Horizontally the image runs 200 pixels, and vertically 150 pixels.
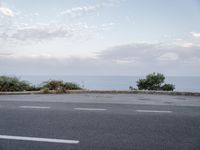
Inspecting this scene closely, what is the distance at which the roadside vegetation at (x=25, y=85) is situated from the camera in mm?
16266

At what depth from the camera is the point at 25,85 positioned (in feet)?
57.1

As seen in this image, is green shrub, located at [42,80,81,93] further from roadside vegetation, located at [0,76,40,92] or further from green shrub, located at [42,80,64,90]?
roadside vegetation, located at [0,76,40,92]

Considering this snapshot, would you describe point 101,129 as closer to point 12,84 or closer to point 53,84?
point 53,84

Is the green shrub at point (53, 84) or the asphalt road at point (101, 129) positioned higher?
the green shrub at point (53, 84)

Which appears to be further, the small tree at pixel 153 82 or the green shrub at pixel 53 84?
the small tree at pixel 153 82

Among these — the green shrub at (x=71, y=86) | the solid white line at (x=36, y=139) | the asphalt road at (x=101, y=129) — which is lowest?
the solid white line at (x=36, y=139)

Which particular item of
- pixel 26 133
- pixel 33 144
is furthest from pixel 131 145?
pixel 26 133

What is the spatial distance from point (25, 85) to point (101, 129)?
482 inches

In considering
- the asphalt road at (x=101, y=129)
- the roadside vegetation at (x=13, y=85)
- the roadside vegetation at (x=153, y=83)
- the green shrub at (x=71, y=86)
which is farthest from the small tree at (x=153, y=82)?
the asphalt road at (x=101, y=129)

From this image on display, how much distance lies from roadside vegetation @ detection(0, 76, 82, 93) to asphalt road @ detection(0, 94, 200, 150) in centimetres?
717

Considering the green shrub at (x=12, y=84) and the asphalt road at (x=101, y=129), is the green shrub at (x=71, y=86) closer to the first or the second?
the green shrub at (x=12, y=84)

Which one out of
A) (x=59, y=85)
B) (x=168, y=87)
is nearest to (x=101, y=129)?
(x=59, y=85)

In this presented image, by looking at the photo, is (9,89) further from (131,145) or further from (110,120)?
(131,145)

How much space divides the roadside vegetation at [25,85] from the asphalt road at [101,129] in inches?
282
